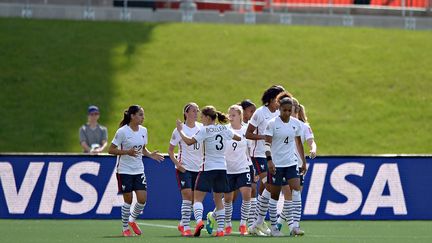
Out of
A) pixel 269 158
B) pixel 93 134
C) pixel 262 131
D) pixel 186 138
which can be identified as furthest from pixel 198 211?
pixel 93 134

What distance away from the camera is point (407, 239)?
18141 millimetres

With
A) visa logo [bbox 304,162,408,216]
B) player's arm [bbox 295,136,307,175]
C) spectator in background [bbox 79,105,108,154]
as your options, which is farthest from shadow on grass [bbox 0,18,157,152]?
player's arm [bbox 295,136,307,175]

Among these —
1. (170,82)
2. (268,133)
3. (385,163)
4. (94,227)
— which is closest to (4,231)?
(94,227)

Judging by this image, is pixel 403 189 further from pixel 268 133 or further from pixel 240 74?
pixel 240 74

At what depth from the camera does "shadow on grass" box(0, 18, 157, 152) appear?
3297 centimetres

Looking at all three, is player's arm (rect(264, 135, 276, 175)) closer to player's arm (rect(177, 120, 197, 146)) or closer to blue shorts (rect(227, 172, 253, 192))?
player's arm (rect(177, 120, 197, 146))

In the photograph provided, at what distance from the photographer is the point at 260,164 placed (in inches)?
797

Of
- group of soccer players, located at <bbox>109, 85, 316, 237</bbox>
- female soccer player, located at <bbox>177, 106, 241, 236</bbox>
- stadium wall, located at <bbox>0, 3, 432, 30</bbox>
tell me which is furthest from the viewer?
stadium wall, located at <bbox>0, 3, 432, 30</bbox>

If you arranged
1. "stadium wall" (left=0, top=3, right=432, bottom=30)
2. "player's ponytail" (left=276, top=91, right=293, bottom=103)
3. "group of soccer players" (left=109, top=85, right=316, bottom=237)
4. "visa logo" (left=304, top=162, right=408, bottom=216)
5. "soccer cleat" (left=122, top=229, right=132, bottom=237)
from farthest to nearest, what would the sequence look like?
"stadium wall" (left=0, top=3, right=432, bottom=30) → "visa logo" (left=304, top=162, right=408, bottom=216) → "soccer cleat" (left=122, top=229, right=132, bottom=237) → "player's ponytail" (left=276, top=91, right=293, bottom=103) → "group of soccer players" (left=109, top=85, right=316, bottom=237)

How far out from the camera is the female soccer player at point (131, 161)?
63.3 ft

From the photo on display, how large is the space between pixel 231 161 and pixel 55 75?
17.4 m

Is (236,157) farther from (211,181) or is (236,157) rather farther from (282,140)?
(282,140)

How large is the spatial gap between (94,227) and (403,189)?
259 inches

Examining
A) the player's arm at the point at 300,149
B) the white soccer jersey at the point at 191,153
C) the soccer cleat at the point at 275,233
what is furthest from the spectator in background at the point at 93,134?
the soccer cleat at the point at 275,233
